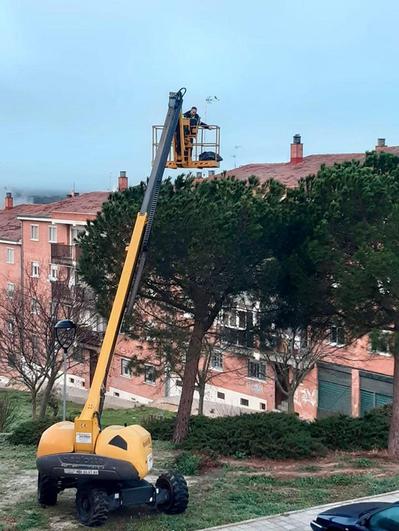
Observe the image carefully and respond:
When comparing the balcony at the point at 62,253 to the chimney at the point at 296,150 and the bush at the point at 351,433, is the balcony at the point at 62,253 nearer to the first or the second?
the chimney at the point at 296,150

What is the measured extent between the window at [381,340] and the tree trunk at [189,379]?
437 cm

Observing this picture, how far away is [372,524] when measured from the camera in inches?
401

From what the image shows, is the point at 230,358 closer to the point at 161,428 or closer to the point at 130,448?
the point at 161,428

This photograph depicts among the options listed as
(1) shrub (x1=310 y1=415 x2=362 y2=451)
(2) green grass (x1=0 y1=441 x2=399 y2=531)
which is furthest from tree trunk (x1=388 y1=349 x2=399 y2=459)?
(2) green grass (x1=0 y1=441 x2=399 y2=531)

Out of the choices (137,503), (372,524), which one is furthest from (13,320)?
(372,524)

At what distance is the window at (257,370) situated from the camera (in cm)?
3644

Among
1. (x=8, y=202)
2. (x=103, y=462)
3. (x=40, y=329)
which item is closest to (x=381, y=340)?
(x=103, y=462)

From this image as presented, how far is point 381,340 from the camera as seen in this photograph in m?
16.0

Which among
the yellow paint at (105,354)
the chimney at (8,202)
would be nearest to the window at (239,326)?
the yellow paint at (105,354)

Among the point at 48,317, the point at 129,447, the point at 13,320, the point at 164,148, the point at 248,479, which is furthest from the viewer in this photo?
the point at 13,320

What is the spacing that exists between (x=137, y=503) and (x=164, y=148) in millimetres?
6013

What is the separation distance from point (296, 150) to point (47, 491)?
30.6 m

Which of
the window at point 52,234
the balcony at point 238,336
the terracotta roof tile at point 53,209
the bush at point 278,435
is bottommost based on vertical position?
the bush at point 278,435

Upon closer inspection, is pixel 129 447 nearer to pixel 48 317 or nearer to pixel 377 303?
pixel 377 303
